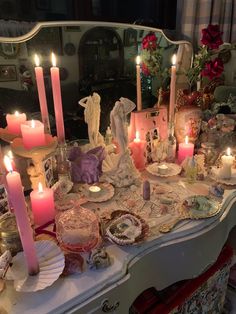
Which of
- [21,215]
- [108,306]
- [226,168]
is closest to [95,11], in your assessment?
[226,168]

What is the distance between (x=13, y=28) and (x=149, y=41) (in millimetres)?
588

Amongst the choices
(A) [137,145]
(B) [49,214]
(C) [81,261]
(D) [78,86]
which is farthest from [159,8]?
(C) [81,261]

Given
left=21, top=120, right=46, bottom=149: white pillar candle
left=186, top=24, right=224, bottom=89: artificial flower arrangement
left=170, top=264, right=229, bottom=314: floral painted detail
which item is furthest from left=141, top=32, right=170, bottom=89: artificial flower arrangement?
left=170, top=264, right=229, bottom=314: floral painted detail

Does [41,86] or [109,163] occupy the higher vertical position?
[41,86]

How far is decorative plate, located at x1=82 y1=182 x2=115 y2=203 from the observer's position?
3.15 feet

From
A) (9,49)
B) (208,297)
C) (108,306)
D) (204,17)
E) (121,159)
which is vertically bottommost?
(208,297)

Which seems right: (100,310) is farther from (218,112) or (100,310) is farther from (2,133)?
(218,112)

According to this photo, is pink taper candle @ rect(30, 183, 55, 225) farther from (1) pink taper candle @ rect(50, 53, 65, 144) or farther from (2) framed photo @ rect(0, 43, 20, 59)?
(2) framed photo @ rect(0, 43, 20, 59)

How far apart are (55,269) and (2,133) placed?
452 millimetres

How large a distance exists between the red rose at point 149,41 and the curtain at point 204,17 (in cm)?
41

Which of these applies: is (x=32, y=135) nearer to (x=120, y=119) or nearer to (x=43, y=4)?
(x=120, y=119)

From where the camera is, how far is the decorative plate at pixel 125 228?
778 millimetres

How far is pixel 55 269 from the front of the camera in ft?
2.22

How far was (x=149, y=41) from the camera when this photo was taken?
1265 millimetres
